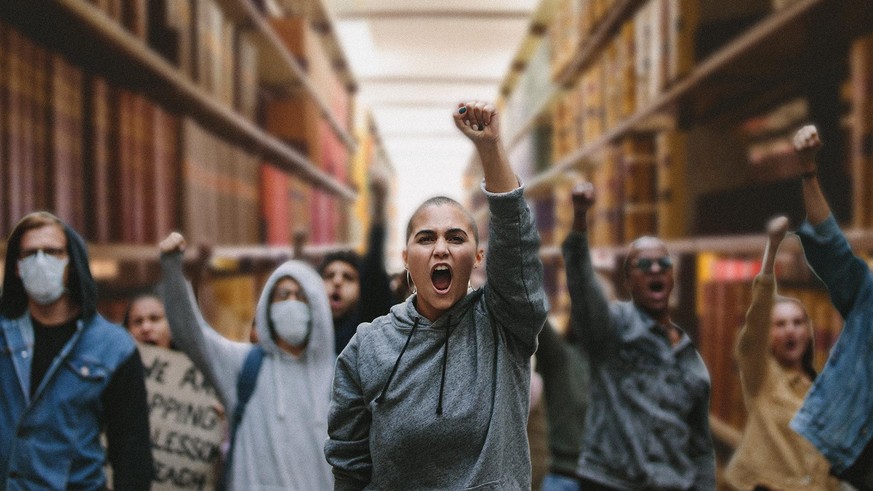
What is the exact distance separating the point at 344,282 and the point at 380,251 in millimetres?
691

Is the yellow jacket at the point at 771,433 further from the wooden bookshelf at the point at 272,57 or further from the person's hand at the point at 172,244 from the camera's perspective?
the wooden bookshelf at the point at 272,57

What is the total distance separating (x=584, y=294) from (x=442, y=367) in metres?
1.10

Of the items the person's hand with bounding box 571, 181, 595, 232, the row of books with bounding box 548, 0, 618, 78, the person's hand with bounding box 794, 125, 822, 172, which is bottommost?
the person's hand with bounding box 571, 181, 595, 232

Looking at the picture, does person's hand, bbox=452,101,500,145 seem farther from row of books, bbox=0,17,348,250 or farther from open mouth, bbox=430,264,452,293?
row of books, bbox=0,17,348,250

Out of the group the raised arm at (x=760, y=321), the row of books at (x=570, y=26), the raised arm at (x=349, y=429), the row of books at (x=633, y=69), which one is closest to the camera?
the raised arm at (x=349, y=429)

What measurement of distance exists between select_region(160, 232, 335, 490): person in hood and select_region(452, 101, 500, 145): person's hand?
0.58 metres

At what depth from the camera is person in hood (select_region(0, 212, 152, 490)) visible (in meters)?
1.25

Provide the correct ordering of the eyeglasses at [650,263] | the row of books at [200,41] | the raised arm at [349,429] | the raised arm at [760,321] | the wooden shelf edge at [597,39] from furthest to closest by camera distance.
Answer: the wooden shelf edge at [597,39], the row of books at [200,41], the eyeglasses at [650,263], the raised arm at [760,321], the raised arm at [349,429]

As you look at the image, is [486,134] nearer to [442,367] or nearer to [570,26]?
[442,367]

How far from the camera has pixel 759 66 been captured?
2.45 m

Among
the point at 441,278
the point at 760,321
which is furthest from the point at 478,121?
the point at 760,321

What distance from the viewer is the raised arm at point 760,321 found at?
52.8 inches

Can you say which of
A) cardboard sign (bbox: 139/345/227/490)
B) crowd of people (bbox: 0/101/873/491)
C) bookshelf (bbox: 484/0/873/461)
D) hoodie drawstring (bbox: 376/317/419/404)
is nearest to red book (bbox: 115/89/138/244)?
crowd of people (bbox: 0/101/873/491)

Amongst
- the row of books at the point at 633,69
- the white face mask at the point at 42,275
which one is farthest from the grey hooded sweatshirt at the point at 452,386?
the row of books at the point at 633,69
